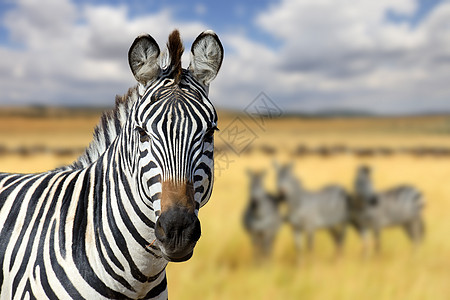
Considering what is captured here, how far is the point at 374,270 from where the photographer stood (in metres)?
9.86

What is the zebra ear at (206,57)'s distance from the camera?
272 cm

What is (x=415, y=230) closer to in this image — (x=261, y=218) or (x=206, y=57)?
(x=261, y=218)

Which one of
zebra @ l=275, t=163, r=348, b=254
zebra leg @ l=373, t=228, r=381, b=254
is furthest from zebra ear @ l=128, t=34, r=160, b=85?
zebra leg @ l=373, t=228, r=381, b=254

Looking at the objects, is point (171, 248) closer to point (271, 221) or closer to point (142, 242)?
point (142, 242)

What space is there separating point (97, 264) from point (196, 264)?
7487 millimetres

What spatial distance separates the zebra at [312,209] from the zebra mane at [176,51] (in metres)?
8.31

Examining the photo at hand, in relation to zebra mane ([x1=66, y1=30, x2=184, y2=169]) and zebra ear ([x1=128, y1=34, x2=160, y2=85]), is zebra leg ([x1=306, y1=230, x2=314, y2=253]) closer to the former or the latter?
zebra mane ([x1=66, y1=30, x2=184, y2=169])

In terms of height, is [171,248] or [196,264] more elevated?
[171,248]

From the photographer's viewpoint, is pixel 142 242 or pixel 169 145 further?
pixel 142 242

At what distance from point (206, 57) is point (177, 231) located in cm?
133

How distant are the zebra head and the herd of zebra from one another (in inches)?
292

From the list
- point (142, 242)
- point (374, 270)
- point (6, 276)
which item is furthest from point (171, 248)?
point (374, 270)

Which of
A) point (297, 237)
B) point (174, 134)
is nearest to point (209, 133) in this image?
point (174, 134)

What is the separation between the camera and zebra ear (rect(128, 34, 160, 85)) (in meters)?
2.56
